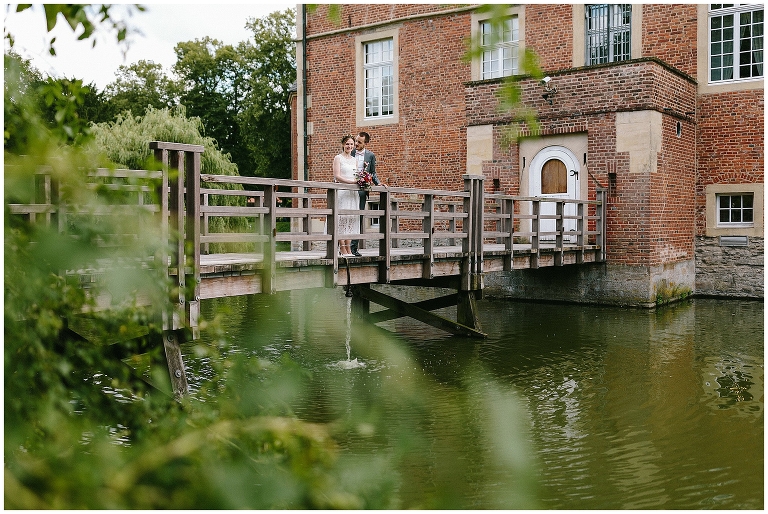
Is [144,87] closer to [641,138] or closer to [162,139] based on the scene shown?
[162,139]

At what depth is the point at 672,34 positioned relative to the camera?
52.9 feet

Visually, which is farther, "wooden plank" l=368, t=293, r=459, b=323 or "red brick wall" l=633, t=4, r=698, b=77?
"red brick wall" l=633, t=4, r=698, b=77

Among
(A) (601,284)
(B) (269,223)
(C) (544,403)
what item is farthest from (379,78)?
(C) (544,403)

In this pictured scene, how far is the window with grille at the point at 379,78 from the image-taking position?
19.7 metres

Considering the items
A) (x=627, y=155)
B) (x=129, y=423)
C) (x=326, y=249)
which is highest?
(x=627, y=155)

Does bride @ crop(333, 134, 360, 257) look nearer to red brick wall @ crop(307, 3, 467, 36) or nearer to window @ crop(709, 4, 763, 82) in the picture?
window @ crop(709, 4, 763, 82)

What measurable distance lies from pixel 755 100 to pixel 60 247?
639 inches

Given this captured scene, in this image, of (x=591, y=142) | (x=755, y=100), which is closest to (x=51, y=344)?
(x=591, y=142)

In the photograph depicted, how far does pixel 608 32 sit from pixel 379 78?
5.62 meters

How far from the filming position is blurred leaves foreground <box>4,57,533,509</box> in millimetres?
1546

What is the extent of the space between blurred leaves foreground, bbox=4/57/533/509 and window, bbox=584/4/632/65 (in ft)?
51.3

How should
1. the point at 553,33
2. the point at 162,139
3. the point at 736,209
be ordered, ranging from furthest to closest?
the point at 162,139
the point at 553,33
the point at 736,209

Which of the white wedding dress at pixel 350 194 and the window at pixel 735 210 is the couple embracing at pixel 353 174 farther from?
the window at pixel 735 210

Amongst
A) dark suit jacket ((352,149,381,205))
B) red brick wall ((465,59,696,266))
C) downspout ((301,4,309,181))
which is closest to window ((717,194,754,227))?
red brick wall ((465,59,696,266))
